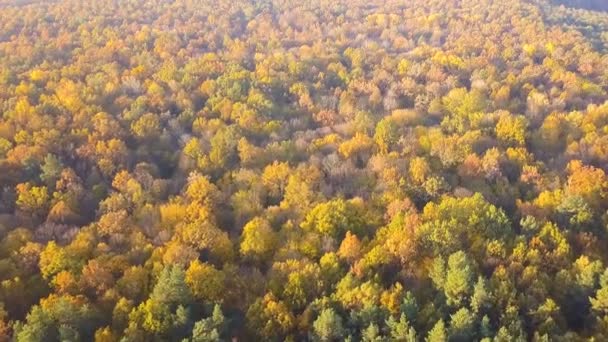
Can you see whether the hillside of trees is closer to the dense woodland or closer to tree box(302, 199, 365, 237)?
the dense woodland

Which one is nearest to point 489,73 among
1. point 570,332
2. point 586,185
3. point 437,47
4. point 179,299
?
point 437,47

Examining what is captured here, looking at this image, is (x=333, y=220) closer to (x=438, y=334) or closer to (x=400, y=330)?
(x=400, y=330)

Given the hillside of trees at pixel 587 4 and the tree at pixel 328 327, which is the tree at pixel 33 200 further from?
the hillside of trees at pixel 587 4

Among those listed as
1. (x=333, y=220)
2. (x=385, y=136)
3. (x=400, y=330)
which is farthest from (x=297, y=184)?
(x=400, y=330)

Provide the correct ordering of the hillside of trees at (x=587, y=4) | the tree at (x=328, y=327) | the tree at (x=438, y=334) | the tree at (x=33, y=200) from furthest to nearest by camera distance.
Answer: the hillside of trees at (x=587, y=4)
the tree at (x=33, y=200)
the tree at (x=328, y=327)
the tree at (x=438, y=334)

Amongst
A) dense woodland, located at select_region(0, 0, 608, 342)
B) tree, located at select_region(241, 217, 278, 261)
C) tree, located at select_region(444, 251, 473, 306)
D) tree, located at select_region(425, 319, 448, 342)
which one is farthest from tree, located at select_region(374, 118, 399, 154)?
tree, located at select_region(425, 319, 448, 342)

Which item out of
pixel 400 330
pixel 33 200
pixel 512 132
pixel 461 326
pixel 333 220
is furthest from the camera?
pixel 512 132

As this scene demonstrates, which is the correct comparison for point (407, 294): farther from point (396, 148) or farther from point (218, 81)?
point (218, 81)

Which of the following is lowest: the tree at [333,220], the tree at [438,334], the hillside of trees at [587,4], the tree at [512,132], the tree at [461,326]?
the hillside of trees at [587,4]

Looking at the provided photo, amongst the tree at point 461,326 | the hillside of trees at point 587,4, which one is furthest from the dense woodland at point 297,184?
the hillside of trees at point 587,4
